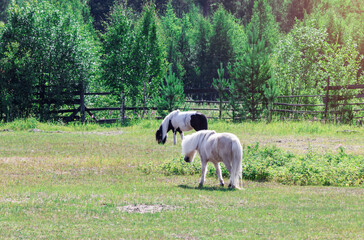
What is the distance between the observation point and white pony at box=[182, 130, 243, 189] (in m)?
10.9

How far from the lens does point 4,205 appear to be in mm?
9070

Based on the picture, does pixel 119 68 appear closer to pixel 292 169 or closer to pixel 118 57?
pixel 118 57

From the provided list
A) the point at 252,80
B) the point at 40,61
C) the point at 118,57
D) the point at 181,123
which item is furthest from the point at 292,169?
the point at 40,61

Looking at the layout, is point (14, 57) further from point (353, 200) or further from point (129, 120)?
point (353, 200)

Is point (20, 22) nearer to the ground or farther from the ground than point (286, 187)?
farther from the ground

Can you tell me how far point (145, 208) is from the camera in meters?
9.12

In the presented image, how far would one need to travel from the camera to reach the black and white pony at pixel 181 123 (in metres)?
19.6

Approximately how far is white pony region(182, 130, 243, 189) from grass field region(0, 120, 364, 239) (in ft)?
1.56

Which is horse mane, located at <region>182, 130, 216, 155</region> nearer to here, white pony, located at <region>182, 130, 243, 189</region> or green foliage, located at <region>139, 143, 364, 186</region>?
white pony, located at <region>182, 130, 243, 189</region>

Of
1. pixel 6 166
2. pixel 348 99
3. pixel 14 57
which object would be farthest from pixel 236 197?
pixel 14 57

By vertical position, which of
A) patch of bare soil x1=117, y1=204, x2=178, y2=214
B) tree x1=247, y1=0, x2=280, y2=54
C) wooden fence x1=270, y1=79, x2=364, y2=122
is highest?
tree x1=247, y1=0, x2=280, y2=54

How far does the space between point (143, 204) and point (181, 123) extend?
10.8 meters

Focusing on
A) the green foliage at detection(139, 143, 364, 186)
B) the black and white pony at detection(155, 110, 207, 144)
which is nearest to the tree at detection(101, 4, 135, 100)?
the black and white pony at detection(155, 110, 207, 144)

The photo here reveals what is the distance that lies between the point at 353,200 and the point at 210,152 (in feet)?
10.9
